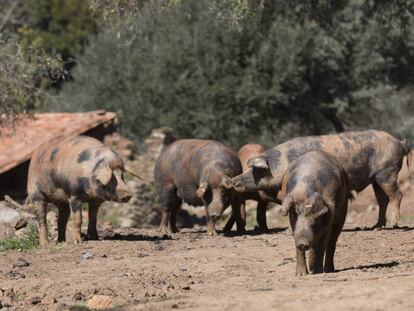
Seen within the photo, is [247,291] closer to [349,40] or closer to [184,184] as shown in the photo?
[184,184]

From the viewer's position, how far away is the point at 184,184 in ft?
53.2

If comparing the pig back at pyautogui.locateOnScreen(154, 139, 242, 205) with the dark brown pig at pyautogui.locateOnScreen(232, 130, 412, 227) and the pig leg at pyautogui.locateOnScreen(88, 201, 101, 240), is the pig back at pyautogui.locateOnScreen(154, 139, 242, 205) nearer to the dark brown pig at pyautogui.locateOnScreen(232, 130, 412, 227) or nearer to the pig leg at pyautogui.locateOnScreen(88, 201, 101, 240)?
the dark brown pig at pyautogui.locateOnScreen(232, 130, 412, 227)

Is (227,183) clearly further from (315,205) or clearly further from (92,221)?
(315,205)

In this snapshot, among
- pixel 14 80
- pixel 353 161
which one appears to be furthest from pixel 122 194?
pixel 14 80

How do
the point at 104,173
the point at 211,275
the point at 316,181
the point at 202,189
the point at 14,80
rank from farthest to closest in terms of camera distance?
the point at 14,80 → the point at 202,189 → the point at 104,173 → the point at 211,275 → the point at 316,181

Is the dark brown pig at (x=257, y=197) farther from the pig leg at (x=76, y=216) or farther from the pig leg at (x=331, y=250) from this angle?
the pig leg at (x=331, y=250)

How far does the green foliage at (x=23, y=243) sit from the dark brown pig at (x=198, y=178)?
2.32 meters

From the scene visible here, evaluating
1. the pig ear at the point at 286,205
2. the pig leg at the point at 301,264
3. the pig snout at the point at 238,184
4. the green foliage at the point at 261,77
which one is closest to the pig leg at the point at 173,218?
the pig snout at the point at 238,184

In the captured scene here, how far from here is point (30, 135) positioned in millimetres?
23422

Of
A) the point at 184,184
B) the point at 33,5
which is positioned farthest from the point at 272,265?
the point at 33,5

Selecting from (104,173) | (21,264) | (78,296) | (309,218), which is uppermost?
(309,218)

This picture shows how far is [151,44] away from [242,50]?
286 cm

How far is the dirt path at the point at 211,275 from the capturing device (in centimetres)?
855

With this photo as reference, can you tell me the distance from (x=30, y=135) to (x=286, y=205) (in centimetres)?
1397
